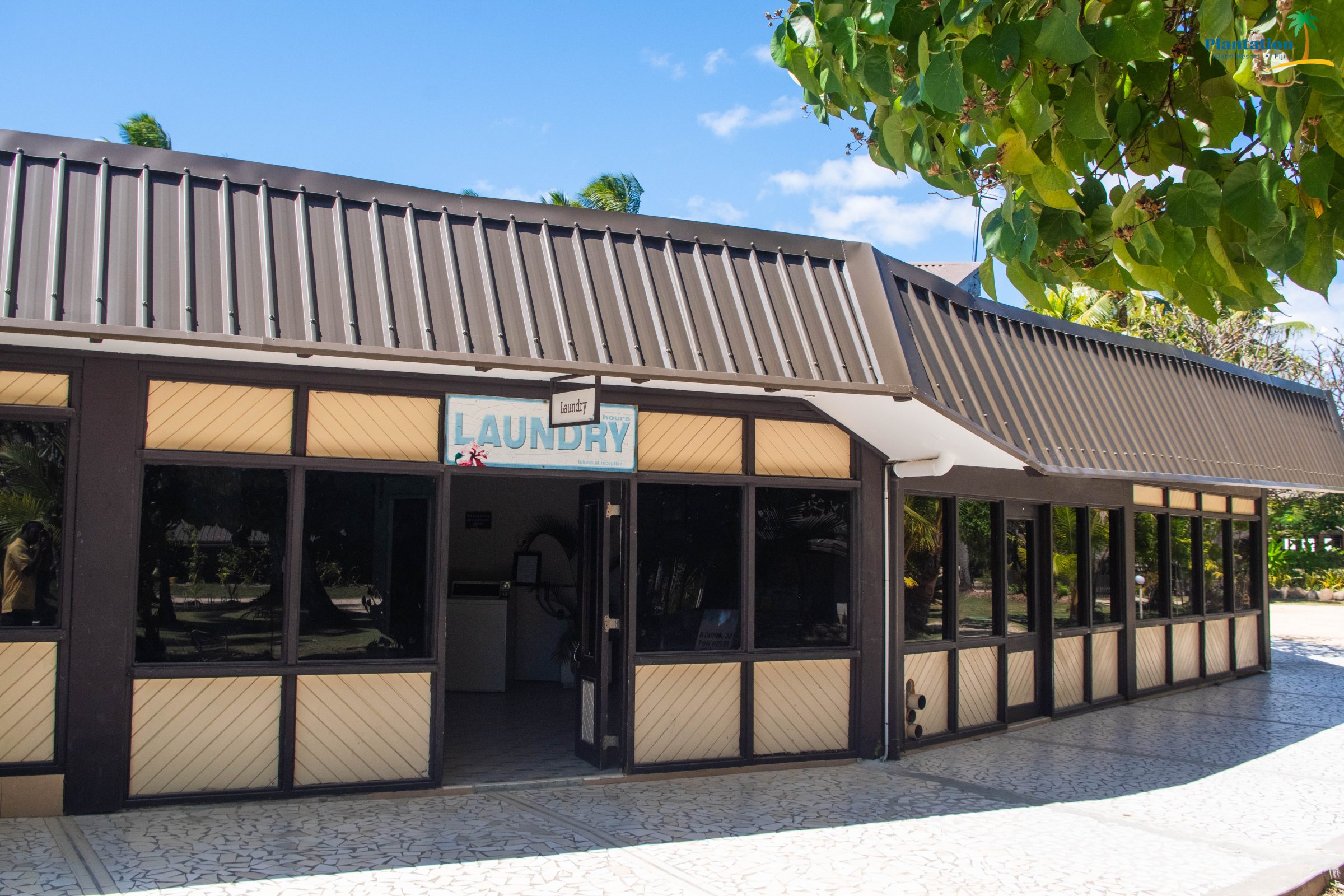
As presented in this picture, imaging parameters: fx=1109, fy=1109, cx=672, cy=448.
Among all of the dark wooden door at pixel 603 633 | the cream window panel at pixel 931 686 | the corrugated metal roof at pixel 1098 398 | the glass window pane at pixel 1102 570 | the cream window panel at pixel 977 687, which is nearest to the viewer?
the dark wooden door at pixel 603 633

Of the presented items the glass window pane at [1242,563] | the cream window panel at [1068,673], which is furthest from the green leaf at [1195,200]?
the glass window pane at [1242,563]

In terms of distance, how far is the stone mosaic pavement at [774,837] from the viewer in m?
5.93

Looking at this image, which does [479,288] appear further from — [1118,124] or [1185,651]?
[1185,651]

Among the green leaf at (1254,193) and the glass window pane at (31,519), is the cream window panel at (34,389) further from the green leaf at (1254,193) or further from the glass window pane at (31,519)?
the green leaf at (1254,193)

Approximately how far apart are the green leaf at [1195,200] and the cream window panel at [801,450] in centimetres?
536

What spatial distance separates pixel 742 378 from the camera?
7.79 m

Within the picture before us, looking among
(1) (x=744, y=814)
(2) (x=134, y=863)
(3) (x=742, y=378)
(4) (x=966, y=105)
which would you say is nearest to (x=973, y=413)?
(3) (x=742, y=378)

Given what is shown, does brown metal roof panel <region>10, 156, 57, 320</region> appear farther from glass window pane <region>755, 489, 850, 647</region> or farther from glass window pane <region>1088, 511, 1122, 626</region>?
glass window pane <region>1088, 511, 1122, 626</region>

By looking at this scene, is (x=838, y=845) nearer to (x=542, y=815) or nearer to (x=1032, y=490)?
(x=542, y=815)

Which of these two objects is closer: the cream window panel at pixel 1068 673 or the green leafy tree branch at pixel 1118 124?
the green leafy tree branch at pixel 1118 124

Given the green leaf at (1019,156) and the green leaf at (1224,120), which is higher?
the green leaf at (1224,120)

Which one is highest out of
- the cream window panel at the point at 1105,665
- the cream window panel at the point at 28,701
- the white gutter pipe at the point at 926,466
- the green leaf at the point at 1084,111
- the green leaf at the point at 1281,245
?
the green leaf at the point at 1084,111

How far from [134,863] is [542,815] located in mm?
2443

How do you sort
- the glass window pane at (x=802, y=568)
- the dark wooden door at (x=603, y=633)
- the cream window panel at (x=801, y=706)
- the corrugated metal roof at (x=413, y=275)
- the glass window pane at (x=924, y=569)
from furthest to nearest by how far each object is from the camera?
the glass window pane at (x=924, y=569) < the glass window pane at (x=802, y=568) < the cream window panel at (x=801, y=706) < the dark wooden door at (x=603, y=633) < the corrugated metal roof at (x=413, y=275)
